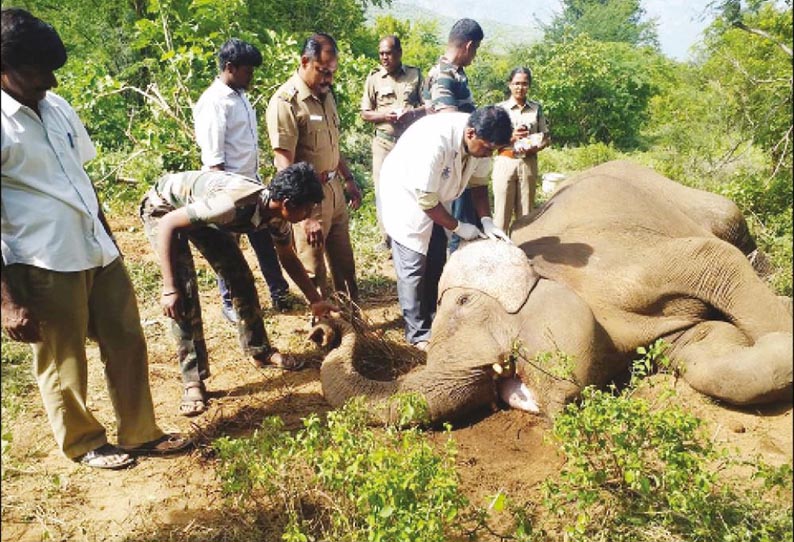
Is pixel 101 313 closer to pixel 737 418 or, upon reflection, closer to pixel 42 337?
pixel 42 337

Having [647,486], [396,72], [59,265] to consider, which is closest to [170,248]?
[59,265]

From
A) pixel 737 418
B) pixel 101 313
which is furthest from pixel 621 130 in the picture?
pixel 101 313

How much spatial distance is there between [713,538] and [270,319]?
4.03m

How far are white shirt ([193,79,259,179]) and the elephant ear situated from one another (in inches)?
75.1

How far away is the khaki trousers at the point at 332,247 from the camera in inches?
213

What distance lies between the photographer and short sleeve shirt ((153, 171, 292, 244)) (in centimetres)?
386

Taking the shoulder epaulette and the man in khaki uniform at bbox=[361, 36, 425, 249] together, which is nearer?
the shoulder epaulette

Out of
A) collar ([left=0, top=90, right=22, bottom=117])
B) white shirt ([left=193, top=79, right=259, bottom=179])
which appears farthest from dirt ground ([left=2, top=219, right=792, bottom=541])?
collar ([left=0, top=90, right=22, bottom=117])

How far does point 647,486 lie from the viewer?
108 inches

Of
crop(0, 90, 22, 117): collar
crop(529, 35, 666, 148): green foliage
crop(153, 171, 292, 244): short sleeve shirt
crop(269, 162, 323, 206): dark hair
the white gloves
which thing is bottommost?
crop(529, 35, 666, 148): green foliage

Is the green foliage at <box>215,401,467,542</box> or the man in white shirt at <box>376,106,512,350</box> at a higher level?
the man in white shirt at <box>376,106,512,350</box>

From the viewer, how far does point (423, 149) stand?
15.3ft

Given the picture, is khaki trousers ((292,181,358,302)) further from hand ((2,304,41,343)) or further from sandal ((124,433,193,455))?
hand ((2,304,41,343))

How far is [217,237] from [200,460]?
143 cm
